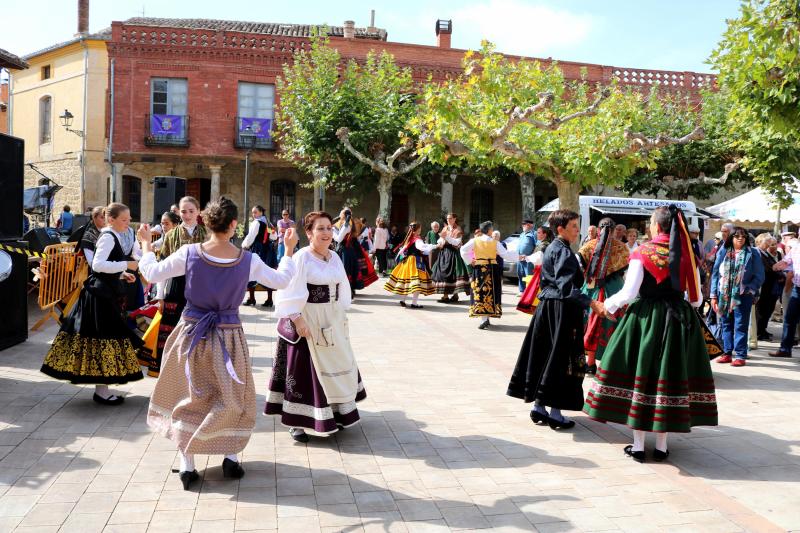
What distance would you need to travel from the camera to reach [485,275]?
37.4 feet

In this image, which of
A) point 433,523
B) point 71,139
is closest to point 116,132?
point 71,139

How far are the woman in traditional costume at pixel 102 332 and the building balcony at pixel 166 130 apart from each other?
71.2 feet

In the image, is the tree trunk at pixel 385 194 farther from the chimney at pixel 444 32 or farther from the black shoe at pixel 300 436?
the black shoe at pixel 300 436

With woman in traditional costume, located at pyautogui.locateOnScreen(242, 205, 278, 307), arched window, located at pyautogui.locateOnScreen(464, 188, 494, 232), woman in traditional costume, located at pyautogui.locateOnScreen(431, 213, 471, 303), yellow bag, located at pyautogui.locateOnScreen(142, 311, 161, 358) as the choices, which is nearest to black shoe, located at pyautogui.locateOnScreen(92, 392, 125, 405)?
yellow bag, located at pyautogui.locateOnScreen(142, 311, 161, 358)

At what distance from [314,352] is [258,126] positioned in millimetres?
22992

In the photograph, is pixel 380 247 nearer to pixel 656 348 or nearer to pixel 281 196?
pixel 281 196

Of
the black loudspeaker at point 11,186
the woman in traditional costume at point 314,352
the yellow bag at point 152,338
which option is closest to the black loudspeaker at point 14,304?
the black loudspeaker at point 11,186

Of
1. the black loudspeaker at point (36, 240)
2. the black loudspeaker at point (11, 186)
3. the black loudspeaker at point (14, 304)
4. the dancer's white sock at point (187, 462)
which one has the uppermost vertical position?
the black loudspeaker at point (11, 186)

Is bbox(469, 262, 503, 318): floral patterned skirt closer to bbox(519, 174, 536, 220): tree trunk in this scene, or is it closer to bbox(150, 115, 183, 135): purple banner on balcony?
bbox(519, 174, 536, 220): tree trunk

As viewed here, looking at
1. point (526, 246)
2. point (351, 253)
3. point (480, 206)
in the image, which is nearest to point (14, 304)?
point (351, 253)

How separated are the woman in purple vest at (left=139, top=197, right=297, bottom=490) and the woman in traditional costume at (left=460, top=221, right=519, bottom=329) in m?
7.19

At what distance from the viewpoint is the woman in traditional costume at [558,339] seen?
569 centimetres

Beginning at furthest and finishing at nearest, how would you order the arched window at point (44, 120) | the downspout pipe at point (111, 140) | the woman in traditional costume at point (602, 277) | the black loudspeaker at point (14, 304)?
the arched window at point (44, 120)
the downspout pipe at point (111, 140)
the black loudspeaker at point (14, 304)
the woman in traditional costume at point (602, 277)

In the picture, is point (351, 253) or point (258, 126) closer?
point (351, 253)
